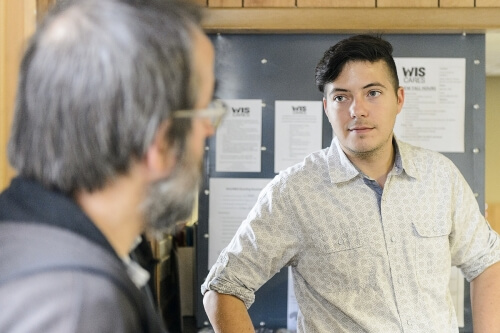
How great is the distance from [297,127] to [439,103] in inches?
22.9

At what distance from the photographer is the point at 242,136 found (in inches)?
109

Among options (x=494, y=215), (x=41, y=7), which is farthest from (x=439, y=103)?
(x=494, y=215)

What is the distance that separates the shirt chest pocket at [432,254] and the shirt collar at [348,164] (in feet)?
0.57

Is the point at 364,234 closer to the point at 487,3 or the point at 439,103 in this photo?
the point at 439,103

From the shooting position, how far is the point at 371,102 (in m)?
1.97

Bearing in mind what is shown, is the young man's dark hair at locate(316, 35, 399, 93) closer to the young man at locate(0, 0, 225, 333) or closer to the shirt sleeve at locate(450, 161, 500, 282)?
the shirt sleeve at locate(450, 161, 500, 282)

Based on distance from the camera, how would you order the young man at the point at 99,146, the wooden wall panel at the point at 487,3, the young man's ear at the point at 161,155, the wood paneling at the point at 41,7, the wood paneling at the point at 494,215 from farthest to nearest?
the wood paneling at the point at 494,215 → the wooden wall panel at the point at 487,3 → the wood paneling at the point at 41,7 → the young man's ear at the point at 161,155 → the young man at the point at 99,146

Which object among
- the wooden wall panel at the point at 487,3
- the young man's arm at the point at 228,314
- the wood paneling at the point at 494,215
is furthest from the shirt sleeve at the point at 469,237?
the wood paneling at the point at 494,215

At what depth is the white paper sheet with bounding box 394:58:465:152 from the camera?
2.72 m

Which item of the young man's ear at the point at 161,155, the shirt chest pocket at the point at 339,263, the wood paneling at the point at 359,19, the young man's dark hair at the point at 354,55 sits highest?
the wood paneling at the point at 359,19

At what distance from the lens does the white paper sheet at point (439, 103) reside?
2721 mm

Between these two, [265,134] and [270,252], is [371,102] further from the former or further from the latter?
[265,134]

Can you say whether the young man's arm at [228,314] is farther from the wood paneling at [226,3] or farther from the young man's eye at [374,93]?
the wood paneling at [226,3]

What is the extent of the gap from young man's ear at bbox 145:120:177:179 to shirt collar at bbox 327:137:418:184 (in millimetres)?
1145
